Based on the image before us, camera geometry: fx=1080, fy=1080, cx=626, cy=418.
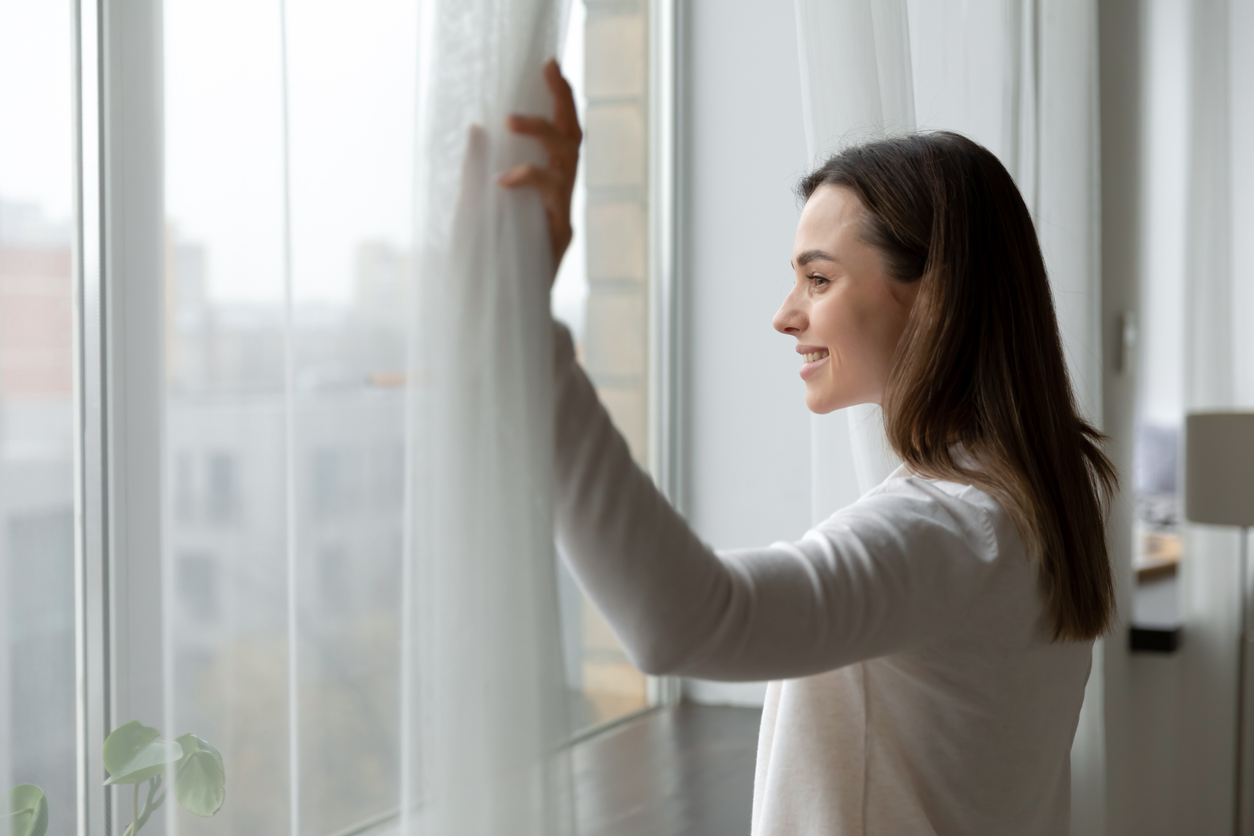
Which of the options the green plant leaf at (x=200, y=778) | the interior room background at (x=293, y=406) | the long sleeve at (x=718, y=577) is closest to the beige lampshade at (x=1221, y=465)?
the interior room background at (x=293, y=406)

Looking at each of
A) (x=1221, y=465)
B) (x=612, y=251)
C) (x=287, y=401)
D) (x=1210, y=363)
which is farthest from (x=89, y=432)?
(x=1210, y=363)

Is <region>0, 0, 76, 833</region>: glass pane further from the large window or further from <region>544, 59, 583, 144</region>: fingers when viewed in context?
<region>544, 59, 583, 144</region>: fingers

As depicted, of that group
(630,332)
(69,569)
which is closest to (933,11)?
(630,332)

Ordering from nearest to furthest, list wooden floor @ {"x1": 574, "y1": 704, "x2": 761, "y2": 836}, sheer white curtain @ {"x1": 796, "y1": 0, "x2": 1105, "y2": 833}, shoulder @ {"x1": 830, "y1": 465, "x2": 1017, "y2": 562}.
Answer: shoulder @ {"x1": 830, "y1": 465, "x2": 1017, "y2": 562} < sheer white curtain @ {"x1": 796, "y1": 0, "x2": 1105, "y2": 833} < wooden floor @ {"x1": 574, "y1": 704, "x2": 761, "y2": 836}

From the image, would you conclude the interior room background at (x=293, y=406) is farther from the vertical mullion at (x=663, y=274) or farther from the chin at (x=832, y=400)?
the vertical mullion at (x=663, y=274)

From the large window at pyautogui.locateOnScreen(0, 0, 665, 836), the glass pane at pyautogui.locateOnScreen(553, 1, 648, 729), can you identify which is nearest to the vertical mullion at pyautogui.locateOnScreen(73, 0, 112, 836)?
the large window at pyautogui.locateOnScreen(0, 0, 665, 836)

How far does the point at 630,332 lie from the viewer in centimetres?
219

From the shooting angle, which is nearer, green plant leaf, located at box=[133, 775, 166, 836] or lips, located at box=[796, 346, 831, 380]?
green plant leaf, located at box=[133, 775, 166, 836]

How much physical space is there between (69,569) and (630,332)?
4.80ft

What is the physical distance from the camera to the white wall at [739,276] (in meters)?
2.03

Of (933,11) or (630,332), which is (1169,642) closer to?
(630,332)

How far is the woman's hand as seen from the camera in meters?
0.62

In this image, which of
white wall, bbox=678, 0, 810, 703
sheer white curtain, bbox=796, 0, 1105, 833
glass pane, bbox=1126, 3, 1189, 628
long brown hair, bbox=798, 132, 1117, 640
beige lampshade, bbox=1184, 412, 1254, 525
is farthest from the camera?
glass pane, bbox=1126, 3, 1189, 628

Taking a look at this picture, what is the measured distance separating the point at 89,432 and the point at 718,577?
514 millimetres
